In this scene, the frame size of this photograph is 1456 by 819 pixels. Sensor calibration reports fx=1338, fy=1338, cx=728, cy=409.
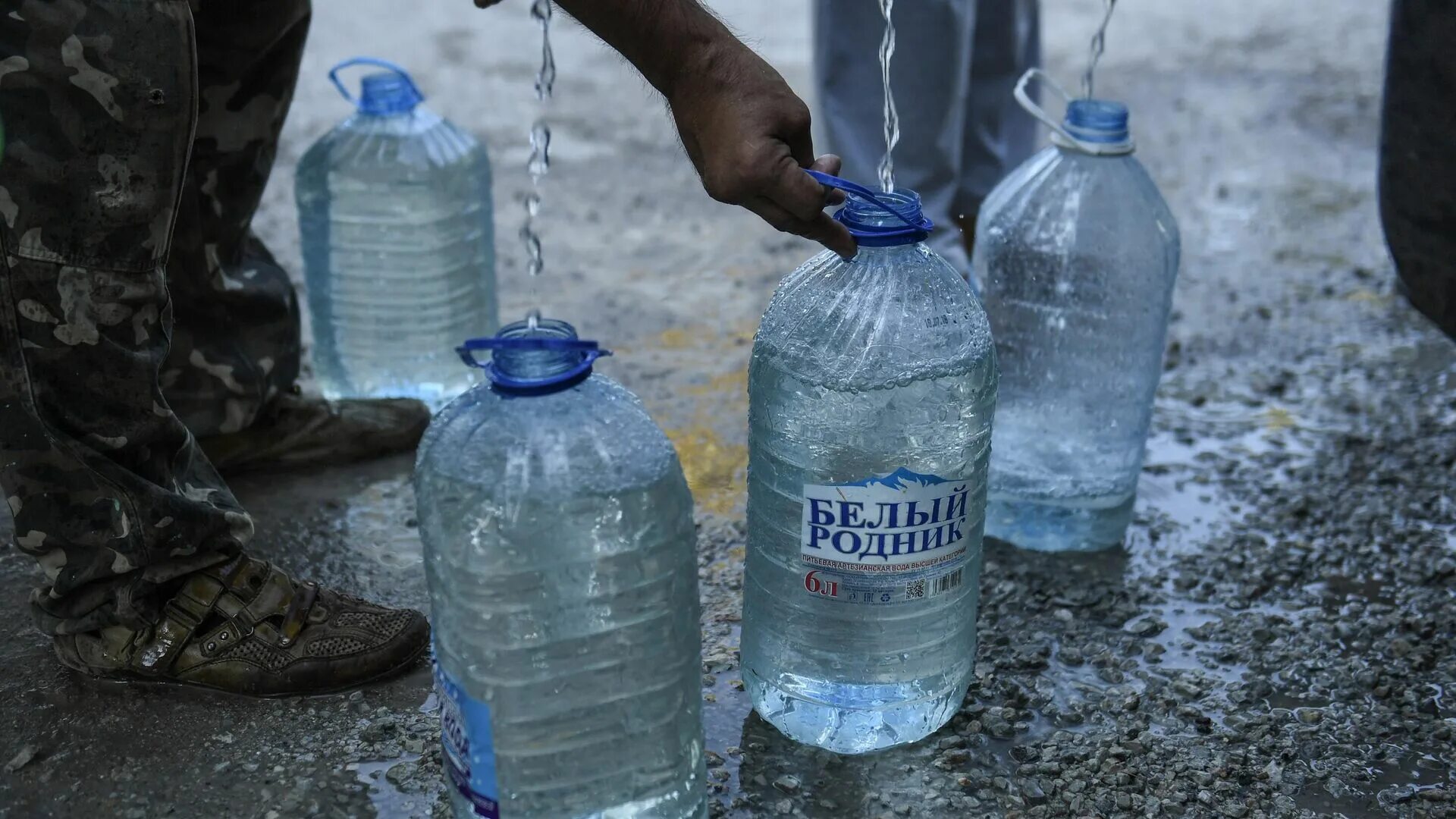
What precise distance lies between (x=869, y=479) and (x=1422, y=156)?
5.51 feet

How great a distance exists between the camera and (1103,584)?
110 inches

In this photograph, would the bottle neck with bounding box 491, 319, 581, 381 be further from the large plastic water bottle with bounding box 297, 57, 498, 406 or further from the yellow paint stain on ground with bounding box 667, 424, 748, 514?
the large plastic water bottle with bounding box 297, 57, 498, 406

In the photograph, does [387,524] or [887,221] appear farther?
[387,524]

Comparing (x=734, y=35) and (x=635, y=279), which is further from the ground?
(x=734, y=35)

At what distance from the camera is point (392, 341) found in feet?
11.5

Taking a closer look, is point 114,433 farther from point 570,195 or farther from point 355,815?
point 570,195

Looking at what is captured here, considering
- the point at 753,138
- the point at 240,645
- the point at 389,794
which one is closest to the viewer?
the point at 753,138

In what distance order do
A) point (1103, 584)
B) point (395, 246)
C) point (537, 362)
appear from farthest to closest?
point (395, 246) → point (1103, 584) → point (537, 362)

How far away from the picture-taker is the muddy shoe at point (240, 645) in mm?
2352

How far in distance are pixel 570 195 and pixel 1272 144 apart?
3.00 metres

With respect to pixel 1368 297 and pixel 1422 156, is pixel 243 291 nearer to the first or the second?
pixel 1422 156

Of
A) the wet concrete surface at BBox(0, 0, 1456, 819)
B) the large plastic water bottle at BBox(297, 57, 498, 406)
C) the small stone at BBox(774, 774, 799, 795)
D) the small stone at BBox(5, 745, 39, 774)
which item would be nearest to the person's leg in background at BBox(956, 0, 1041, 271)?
the wet concrete surface at BBox(0, 0, 1456, 819)

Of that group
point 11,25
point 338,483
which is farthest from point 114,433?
point 338,483

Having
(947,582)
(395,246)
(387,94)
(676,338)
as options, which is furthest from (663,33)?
(676,338)
